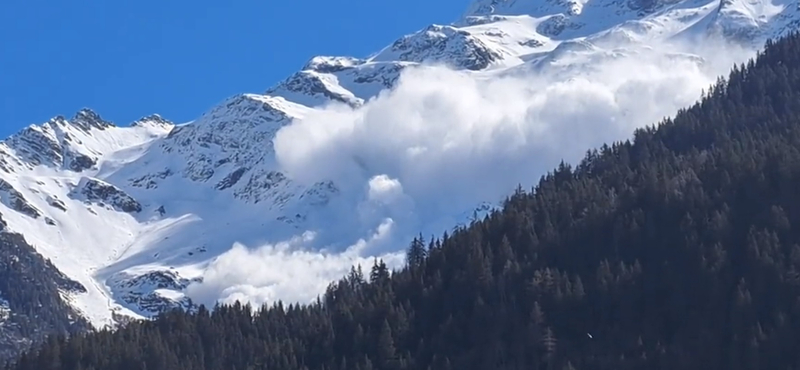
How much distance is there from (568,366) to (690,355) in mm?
13033

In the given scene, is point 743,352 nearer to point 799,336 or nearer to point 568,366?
point 799,336

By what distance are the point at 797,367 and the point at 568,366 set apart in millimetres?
24856

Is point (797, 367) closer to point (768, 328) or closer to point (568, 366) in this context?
point (768, 328)

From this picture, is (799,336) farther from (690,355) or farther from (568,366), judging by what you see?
(568,366)

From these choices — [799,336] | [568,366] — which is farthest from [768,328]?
[568,366]

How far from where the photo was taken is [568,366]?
656 feet

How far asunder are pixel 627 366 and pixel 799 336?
60.4 ft

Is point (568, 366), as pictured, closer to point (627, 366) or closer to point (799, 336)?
point (627, 366)

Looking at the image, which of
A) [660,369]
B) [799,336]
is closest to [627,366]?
[660,369]

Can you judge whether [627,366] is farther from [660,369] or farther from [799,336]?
[799,336]

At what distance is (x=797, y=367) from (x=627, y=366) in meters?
19.1

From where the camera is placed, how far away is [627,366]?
19938cm

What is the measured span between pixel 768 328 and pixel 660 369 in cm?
1261

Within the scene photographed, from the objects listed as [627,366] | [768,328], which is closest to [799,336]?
[768,328]
